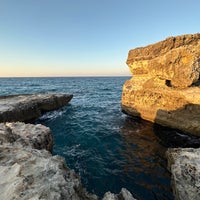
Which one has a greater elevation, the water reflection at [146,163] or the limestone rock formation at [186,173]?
the limestone rock formation at [186,173]

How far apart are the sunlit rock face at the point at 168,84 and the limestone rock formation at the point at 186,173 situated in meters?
6.89

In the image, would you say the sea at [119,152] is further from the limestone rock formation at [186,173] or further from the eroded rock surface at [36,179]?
the eroded rock surface at [36,179]

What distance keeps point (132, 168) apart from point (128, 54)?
43.7 feet

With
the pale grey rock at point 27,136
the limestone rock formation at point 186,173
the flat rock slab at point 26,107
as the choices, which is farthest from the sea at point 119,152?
the pale grey rock at point 27,136

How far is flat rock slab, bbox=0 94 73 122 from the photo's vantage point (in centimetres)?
1341

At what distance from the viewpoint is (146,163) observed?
865cm

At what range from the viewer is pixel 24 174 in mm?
3428

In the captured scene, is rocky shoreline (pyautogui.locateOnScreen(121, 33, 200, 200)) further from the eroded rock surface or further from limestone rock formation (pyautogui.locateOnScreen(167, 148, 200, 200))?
the eroded rock surface

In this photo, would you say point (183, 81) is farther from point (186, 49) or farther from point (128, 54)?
point (128, 54)

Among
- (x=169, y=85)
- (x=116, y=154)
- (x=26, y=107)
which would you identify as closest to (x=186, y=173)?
(x=116, y=154)

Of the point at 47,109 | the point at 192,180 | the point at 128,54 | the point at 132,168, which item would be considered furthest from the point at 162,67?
the point at 47,109

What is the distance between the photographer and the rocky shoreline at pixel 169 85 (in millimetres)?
11008

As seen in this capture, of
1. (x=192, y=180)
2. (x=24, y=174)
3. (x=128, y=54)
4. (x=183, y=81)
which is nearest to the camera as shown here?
(x=24, y=174)

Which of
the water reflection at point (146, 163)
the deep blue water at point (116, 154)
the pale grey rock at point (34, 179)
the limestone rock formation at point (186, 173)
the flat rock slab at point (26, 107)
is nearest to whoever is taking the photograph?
the pale grey rock at point (34, 179)
